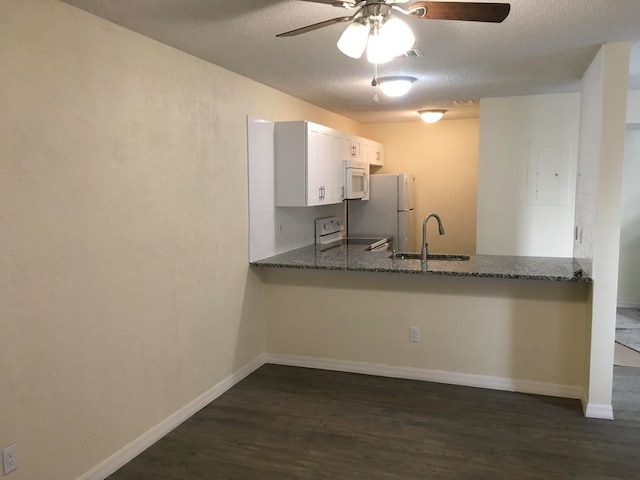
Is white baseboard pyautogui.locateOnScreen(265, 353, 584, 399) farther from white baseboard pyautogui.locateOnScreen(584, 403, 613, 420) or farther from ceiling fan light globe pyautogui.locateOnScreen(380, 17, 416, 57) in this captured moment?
ceiling fan light globe pyautogui.locateOnScreen(380, 17, 416, 57)

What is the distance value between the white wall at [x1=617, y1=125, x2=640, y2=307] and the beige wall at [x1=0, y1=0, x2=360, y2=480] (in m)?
4.93

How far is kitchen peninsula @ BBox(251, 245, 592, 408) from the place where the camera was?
356 cm

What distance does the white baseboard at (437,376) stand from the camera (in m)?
3.61

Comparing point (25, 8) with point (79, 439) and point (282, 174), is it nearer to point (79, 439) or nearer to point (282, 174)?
point (79, 439)

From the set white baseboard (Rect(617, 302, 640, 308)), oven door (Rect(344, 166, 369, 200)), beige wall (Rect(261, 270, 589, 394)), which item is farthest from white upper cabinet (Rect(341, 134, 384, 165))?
white baseboard (Rect(617, 302, 640, 308))

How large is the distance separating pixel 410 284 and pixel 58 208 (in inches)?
101

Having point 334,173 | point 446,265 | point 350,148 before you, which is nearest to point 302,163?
point 334,173

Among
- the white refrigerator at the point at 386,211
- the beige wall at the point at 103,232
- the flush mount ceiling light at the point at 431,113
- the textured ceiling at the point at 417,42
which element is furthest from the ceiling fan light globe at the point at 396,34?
the white refrigerator at the point at 386,211

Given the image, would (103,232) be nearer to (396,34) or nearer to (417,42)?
(396,34)

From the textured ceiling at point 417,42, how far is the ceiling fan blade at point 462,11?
1.85 ft

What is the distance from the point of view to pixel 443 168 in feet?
21.4

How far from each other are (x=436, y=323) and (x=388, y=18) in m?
2.50

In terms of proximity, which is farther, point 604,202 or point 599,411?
point 599,411

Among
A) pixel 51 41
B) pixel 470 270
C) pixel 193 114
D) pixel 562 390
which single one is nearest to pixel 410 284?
pixel 470 270
